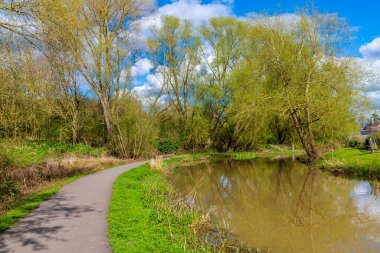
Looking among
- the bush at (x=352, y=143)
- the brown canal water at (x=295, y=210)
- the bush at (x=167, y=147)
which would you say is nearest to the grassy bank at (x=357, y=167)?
the brown canal water at (x=295, y=210)

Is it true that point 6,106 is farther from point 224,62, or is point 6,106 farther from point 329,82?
point 224,62

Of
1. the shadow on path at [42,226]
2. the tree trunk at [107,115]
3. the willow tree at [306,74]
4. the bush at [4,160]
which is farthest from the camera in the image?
the tree trunk at [107,115]

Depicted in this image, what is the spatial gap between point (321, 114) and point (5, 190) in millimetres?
21359

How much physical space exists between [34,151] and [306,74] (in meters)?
21.0

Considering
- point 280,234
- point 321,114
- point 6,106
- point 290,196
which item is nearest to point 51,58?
point 6,106

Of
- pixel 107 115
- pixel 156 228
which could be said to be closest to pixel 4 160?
pixel 156 228

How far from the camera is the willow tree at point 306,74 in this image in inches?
912

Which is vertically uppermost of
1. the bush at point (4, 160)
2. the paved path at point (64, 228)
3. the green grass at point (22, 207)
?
the bush at point (4, 160)

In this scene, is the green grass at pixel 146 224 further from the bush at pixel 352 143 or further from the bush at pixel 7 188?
the bush at pixel 352 143

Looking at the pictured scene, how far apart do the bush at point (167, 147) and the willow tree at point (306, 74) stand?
13386mm

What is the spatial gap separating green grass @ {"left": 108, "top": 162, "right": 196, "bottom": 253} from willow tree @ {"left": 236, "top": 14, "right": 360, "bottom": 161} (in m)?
15.1

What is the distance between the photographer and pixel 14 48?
8.94 meters

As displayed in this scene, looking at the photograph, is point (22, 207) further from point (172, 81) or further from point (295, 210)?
point (172, 81)

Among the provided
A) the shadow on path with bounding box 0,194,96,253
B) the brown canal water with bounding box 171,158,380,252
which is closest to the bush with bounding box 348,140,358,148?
the brown canal water with bounding box 171,158,380,252
